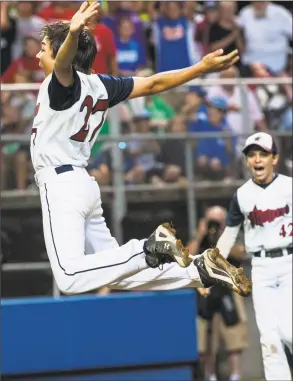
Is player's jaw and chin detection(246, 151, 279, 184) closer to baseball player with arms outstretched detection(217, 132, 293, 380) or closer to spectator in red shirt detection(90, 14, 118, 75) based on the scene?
baseball player with arms outstretched detection(217, 132, 293, 380)

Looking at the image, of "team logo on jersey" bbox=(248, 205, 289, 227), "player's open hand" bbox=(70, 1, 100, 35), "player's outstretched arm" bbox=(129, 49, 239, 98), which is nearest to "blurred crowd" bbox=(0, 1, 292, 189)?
"team logo on jersey" bbox=(248, 205, 289, 227)

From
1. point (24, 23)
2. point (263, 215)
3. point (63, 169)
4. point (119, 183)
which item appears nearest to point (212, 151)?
point (119, 183)

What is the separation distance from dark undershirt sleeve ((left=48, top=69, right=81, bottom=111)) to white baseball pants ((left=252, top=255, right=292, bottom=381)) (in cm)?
302

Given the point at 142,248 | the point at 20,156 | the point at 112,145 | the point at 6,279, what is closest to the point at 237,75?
the point at 112,145

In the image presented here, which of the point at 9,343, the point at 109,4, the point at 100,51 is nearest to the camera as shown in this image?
the point at 9,343

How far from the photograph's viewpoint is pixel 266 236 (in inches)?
356

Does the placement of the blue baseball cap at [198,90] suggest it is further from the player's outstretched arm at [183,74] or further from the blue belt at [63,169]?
the blue belt at [63,169]

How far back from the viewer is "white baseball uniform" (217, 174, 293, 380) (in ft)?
29.4

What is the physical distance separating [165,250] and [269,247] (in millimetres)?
2627

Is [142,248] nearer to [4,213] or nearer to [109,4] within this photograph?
[4,213]

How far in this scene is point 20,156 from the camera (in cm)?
1086

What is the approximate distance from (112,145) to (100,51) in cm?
108

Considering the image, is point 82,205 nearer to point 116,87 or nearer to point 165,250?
point 165,250

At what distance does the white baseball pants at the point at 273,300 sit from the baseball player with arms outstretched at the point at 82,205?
2.15 meters
